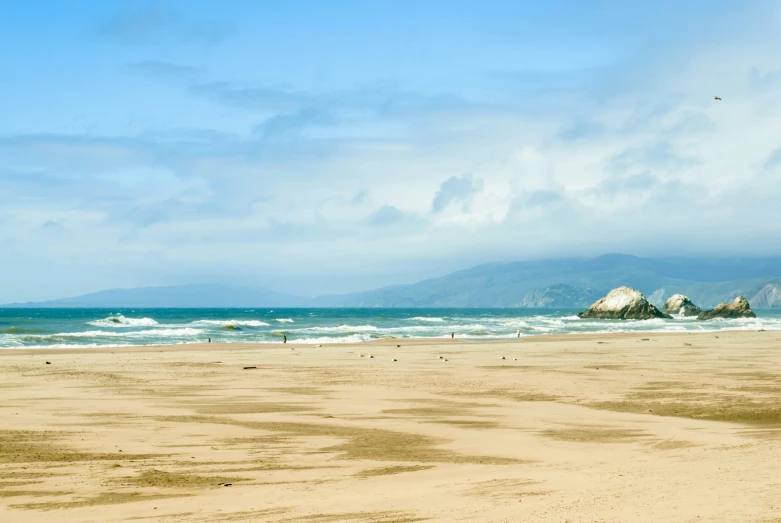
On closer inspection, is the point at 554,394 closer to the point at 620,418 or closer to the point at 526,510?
the point at 620,418

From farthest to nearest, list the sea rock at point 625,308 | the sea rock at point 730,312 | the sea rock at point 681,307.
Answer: the sea rock at point 681,307 < the sea rock at point 730,312 < the sea rock at point 625,308

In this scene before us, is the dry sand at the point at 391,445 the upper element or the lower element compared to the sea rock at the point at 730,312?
upper

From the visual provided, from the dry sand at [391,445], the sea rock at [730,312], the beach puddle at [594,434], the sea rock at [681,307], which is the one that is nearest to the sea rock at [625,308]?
the sea rock at [730,312]

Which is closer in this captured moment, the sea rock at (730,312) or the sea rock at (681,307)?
the sea rock at (730,312)

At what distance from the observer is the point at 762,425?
16266 mm

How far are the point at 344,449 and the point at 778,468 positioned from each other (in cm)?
687

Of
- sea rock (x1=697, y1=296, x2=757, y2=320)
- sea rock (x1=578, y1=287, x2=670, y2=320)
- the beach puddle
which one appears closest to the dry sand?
the beach puddle

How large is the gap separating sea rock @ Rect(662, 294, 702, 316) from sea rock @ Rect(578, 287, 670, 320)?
2910cm

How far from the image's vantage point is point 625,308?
12375 cm

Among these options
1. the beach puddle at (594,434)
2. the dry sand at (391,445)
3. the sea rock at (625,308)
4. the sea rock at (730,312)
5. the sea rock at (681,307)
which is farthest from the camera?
the sea rock at (681,307)

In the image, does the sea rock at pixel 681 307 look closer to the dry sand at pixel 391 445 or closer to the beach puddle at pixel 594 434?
the dry sand at pixel 391 445

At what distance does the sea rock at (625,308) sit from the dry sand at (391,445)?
96963mm

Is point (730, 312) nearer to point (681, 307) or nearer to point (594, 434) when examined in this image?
point (681, 307)

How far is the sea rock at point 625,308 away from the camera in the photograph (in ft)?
403
